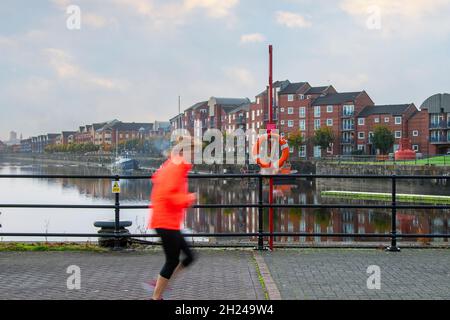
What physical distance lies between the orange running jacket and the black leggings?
0.24ft

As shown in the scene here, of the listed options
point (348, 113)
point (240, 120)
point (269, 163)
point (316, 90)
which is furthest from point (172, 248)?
point (240, 120)

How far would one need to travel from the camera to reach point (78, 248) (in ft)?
34.0

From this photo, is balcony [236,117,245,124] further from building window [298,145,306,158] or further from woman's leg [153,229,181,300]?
woman's leg [153,229,181,300]

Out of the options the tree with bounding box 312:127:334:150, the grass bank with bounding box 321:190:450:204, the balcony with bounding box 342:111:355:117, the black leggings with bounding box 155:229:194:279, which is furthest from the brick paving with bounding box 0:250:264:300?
the balcony with bounding box 342:111:355:117

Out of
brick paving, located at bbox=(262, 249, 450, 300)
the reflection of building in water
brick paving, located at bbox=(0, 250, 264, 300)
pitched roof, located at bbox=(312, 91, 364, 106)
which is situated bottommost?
the reflection of building in water

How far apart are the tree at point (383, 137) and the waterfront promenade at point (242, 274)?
8943cm

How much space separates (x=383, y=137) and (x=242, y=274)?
92844mm

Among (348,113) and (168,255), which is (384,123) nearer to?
(348,113)

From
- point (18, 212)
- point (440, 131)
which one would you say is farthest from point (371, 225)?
point (440, 131)

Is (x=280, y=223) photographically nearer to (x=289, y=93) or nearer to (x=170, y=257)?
(x=170, y=257)

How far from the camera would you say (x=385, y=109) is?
10356 cm

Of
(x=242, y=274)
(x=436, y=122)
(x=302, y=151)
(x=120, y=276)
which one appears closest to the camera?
(x=120, y=276)

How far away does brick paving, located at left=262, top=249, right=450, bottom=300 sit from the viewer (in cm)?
707

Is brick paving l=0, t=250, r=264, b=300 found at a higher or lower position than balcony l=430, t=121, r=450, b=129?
lower
